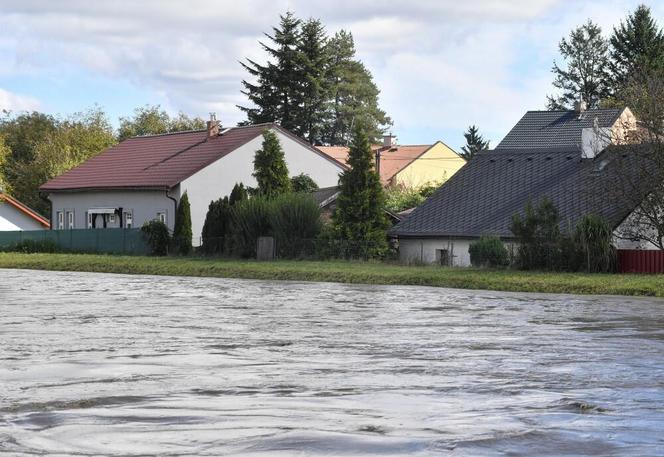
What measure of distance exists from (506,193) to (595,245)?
517 inches

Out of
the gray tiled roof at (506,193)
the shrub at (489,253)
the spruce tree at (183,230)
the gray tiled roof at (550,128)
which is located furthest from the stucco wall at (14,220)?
the shrub at (489,253)

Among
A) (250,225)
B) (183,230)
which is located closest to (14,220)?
(183,230)

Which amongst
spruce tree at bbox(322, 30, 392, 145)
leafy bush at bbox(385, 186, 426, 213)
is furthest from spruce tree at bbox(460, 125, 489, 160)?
leafy bush at bbox(385, 186, 426, 213)

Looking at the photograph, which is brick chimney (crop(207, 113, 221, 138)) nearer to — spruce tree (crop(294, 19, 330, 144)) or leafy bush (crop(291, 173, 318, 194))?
leafy bush (crop(291, 173, 318, 194))

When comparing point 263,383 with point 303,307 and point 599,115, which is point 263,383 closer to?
point 303,307

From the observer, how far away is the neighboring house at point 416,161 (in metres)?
102

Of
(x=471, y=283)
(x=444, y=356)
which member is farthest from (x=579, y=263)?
(x=444, y=356)

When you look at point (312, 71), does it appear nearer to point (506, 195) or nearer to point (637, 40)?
point (637, 40)

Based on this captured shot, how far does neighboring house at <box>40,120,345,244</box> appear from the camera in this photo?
6556 centimetres

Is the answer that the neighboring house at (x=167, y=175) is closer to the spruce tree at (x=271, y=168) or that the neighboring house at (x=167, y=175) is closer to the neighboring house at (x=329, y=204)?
the neighboring house at (x=329, y=204)

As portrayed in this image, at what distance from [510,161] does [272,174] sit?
11201 millimetres

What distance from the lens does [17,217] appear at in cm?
8525

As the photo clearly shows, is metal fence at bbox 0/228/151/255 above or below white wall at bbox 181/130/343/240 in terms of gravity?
below

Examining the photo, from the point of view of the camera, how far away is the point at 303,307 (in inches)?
1138
